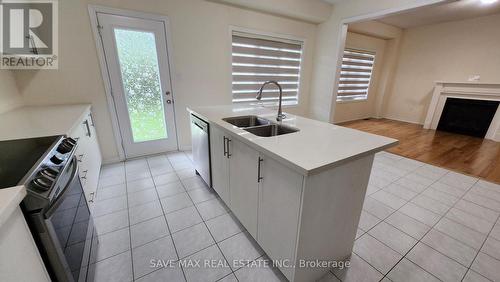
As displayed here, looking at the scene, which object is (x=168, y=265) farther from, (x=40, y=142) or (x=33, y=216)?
(x=40, y=142)

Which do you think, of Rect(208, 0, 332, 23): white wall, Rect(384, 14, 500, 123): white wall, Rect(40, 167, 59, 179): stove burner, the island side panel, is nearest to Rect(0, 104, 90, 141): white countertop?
Rect(40, 167, 59, 179): stove burner

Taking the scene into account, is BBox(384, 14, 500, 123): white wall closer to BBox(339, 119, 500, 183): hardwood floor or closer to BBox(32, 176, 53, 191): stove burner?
BBox(339, 119, 500, 183): hardwood floor

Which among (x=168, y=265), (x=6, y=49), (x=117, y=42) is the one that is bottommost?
(x=168, y=265)

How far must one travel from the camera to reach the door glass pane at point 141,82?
2.84 metres

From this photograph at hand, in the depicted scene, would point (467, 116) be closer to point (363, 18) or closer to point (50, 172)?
point (363, 18)

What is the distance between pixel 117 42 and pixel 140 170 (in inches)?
71.5

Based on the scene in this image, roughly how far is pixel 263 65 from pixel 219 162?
2.86 metres

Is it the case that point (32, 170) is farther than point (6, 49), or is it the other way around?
point (6, 49)

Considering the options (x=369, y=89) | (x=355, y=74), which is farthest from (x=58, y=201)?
(x=369, y=89)

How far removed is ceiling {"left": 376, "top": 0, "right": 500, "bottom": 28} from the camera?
12.8ft

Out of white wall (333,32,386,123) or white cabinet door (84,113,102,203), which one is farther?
white wall (333,32,386,123)

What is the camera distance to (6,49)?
6.52ft

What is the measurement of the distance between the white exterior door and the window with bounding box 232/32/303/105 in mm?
1311

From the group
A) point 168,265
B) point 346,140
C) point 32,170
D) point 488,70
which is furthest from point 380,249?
point 488,70
